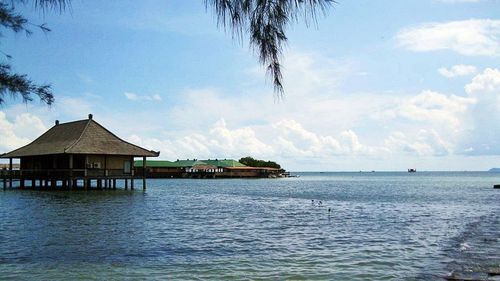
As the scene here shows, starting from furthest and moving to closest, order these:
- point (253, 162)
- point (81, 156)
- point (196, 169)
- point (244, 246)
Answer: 1. point (253, 162)
2. point (196, 169)
3. point (81, 156)
4. point (244, 246)

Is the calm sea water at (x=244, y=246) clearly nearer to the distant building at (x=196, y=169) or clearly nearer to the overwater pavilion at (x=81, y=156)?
the overwater pavilion at (x=81, y=156)

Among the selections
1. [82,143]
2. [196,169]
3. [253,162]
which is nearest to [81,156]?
[82,143]

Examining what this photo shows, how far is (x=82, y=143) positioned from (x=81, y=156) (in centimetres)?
149

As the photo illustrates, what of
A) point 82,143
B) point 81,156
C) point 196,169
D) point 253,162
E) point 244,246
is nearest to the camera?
point 244,246

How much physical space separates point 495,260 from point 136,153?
40.5 meters

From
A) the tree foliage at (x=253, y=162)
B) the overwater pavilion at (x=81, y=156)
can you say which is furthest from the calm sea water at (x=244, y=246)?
the tree foliage at (x=253, y=162)

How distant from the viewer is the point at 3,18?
5211mm

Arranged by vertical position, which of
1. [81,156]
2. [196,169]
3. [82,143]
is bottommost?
[196,169]

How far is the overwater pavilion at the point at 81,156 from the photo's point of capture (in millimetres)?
47000

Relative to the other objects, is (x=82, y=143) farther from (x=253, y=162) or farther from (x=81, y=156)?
(x=253, y=162)

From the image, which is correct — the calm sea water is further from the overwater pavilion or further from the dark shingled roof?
the dark shingled roof

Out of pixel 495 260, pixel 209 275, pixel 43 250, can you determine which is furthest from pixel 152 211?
pixel 495 260

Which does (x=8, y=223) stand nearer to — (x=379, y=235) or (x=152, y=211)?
(x=152, y=211)

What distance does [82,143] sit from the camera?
47969 millimetres
